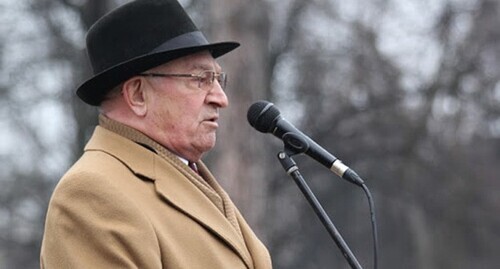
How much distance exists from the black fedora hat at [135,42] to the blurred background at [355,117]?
432 inches

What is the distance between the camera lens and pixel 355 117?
18391 millimetres

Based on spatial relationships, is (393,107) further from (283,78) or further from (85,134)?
(85,134)

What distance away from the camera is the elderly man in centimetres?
393

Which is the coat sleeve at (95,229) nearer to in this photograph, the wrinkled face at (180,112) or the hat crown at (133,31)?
the wrinkled face at (180,112)

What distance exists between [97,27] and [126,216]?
2.43 feet

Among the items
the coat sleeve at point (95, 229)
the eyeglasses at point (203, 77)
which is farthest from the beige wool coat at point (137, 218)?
the eyeglasses at point (203, 77)

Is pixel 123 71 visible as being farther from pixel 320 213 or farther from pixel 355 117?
pixel 355 117

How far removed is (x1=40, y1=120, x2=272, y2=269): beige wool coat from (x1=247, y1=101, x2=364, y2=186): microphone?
0.96ft

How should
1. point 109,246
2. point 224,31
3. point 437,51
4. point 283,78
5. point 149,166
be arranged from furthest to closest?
point 283,78, point 437,51, point 224,31, point 149,166, point 109,246

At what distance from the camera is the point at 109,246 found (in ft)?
12.5

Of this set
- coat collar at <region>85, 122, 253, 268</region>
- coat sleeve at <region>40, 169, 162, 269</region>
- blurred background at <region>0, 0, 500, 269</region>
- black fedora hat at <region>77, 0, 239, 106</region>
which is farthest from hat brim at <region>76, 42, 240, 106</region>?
blurred background at <region>0, 0, 500, 269</region>

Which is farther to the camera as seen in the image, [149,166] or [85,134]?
[85,134]

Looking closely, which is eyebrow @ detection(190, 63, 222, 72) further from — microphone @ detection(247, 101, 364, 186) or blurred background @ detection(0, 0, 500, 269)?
blurred background @ detection(0, 0, 500, 269)

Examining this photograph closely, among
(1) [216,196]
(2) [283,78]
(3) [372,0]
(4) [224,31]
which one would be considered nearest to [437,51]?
(3) [372,0]
